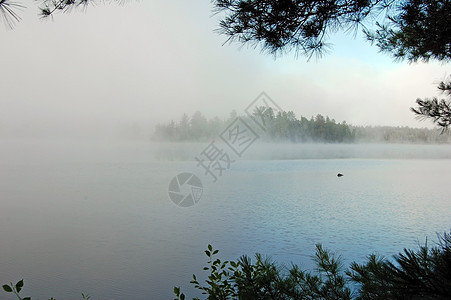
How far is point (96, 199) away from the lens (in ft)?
25.4

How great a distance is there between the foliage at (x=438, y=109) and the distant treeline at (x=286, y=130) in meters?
7.50

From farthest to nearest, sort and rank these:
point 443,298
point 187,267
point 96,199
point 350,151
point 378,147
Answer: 1. point 378,147
2. point 350,151
3. point 96,199
4. point 187,267
5. point 443,298

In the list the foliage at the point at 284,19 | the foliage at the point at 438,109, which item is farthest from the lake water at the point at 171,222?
the foliage at the point at 284,19

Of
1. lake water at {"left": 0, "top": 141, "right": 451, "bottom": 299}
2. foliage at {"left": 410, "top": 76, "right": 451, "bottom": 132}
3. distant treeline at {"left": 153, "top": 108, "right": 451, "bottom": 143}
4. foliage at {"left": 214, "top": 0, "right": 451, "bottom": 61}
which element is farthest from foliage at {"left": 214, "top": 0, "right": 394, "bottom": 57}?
distant treeline at {"left": 153, "top": 108, "right": 451, "bottom": 143}

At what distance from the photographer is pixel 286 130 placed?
13.7 m

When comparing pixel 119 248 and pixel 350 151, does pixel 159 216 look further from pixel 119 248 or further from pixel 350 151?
pixel 350 151

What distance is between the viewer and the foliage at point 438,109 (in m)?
2.81

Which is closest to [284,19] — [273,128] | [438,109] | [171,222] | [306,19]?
[306,19]

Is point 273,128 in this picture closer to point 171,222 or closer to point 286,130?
point 286,130

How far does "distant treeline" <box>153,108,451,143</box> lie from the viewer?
12602mm

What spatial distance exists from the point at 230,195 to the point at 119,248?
12.4 ft

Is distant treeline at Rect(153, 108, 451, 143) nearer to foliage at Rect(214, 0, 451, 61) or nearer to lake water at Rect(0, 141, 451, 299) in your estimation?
lake water at Rect(0, 141, 451, 299)

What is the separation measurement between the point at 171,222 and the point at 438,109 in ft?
Result: 13.9

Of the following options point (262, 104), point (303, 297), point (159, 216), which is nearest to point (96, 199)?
point (159, 216)
